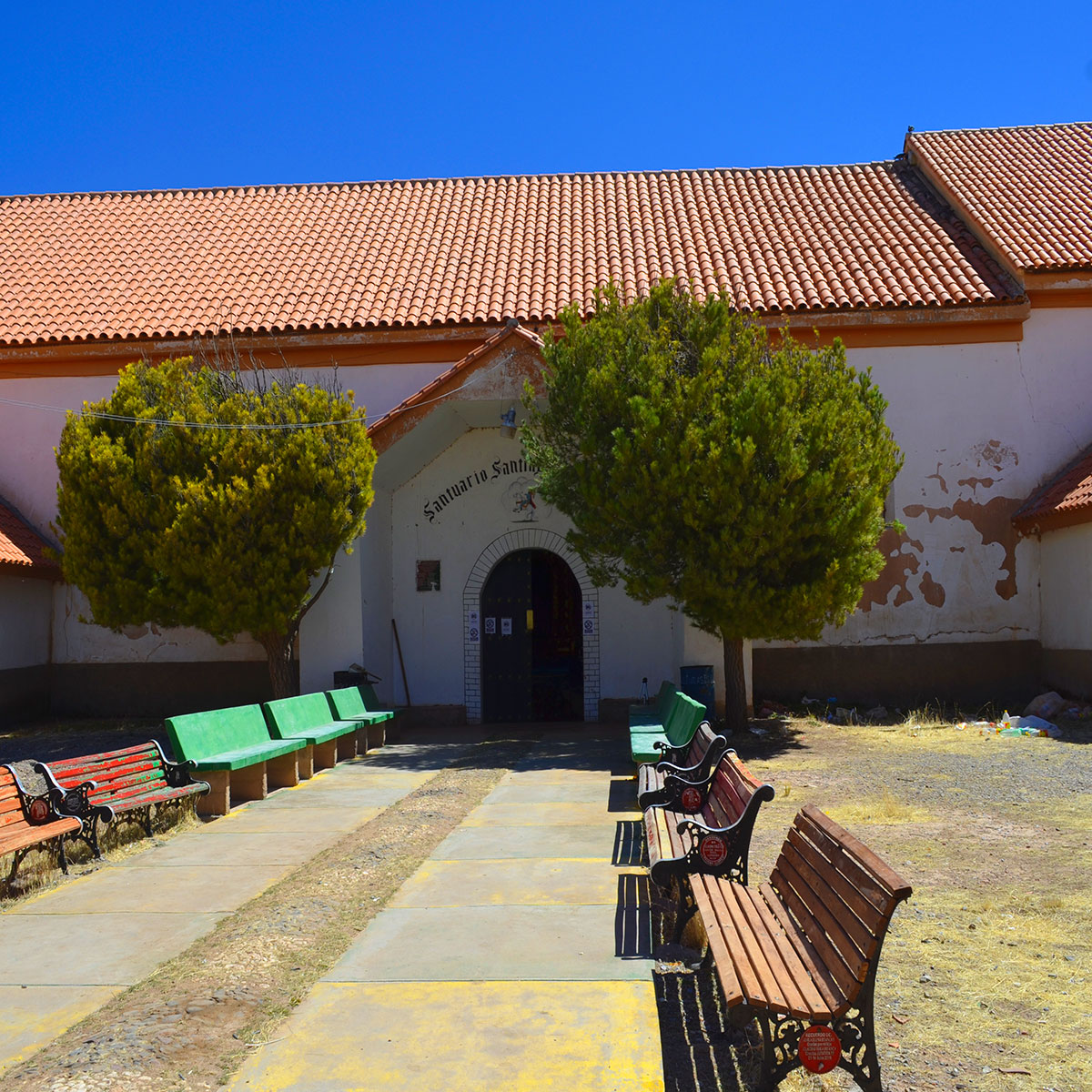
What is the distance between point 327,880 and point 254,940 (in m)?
1.32

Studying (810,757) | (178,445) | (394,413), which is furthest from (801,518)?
(178,445)

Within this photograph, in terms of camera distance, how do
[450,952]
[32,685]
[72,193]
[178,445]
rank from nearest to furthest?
[450,952]
[178,445]
[32,685]
[72,193]

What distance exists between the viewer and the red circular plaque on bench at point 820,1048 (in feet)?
11.9

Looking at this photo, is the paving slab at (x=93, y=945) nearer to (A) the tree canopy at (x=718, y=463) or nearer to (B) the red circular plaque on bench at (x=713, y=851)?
(B) the red circular plaque on bench at (x=713, y=851)

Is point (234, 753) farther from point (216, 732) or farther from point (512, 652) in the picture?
point (512, 652)

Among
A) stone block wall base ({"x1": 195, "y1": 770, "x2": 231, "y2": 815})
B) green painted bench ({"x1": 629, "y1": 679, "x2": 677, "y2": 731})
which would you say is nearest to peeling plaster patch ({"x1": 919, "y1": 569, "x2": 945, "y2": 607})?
green painted bench ({"x1": 629, "y1": 679, "x2": 677, "y2": 731})

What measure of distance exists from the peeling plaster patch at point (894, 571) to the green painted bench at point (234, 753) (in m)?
8.97

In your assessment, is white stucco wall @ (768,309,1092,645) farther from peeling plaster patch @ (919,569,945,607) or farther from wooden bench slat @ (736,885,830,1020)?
wooden bench slat @ (736,885,830,1020)

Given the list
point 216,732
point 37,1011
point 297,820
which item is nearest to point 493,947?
point 37,1011

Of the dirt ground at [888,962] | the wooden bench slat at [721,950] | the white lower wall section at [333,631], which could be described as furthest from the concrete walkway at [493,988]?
the white lower wall section at [333,631]

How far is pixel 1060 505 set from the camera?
1485 centimetres

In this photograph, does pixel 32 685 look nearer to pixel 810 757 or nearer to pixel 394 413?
pixel 394 413

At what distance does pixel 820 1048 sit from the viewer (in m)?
3.62

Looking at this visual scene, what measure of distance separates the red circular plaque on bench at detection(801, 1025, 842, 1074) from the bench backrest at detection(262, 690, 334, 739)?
8201 millimetres
